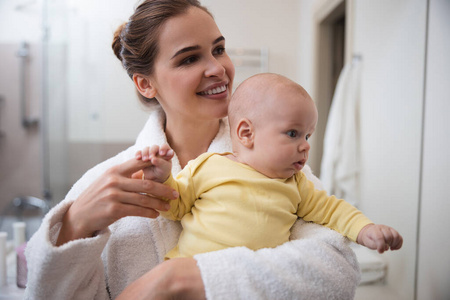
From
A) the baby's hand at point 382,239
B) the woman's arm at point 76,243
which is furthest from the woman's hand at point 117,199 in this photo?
the baby's hand at point 382,239

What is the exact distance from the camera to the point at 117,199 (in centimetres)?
64

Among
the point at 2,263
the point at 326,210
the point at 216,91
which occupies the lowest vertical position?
the point at 2,263

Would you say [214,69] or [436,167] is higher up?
[214,69]

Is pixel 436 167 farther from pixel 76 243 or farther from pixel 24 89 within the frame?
pixel 24 89

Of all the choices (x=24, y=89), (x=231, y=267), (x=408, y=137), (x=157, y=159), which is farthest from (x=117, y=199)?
(x=24, y=89)

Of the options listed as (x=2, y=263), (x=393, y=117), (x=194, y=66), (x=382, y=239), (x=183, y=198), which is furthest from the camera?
(x=393, y=117)

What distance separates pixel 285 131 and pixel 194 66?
31 cm

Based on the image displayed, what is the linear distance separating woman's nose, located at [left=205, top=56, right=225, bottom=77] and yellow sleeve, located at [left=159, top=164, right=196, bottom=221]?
247mm

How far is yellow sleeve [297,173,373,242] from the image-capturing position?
2.34 ft

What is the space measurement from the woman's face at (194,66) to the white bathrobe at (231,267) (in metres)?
0.34

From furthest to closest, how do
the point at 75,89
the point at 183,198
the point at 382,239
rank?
the point at 75,89
the point at 183,198
the point at 382,239

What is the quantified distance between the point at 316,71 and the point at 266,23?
47cm

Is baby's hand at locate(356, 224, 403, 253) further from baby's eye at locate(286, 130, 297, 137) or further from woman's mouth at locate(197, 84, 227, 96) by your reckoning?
woman's mouth at locate(197, 84, 227, 96)

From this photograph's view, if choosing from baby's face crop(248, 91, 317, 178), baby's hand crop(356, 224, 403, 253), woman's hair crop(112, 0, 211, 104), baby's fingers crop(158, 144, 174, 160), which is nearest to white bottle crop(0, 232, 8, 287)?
woman's hair crop(112, 0, 211, 104)
